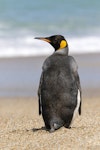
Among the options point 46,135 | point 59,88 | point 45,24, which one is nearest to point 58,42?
point 59,88

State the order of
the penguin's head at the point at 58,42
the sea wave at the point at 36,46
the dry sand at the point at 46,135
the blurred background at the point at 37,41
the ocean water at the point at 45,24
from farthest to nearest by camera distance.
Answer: the ocean water at the point at 45,24 < the sea wave at the point at 36,46 < the blurred background at the point at 37,41 < the penguin's head at the point at 58,42 < the dry sand at the point at 46,135

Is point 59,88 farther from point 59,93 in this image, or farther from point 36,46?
point 36,46

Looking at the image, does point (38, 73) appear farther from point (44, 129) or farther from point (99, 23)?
point (99, 23)

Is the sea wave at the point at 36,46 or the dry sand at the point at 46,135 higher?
the sea wave at the point at 36,46

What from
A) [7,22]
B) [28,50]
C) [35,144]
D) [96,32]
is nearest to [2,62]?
[28,50]

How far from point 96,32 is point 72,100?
13.7 meters

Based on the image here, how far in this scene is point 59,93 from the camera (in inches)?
255

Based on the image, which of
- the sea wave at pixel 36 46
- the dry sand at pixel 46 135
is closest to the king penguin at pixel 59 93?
the dry sand at pixel 46 135

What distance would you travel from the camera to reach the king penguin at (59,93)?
21.3 ft

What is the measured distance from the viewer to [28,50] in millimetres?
17797

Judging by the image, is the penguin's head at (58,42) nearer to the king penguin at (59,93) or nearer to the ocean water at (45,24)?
the king penguin at (59,93)

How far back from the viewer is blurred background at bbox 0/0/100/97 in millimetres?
12086

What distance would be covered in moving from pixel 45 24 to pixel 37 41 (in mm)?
3828

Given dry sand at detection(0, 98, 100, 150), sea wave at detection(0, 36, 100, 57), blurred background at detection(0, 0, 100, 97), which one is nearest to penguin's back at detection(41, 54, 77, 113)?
dry sand at detection(0, 98, 100, 150)
